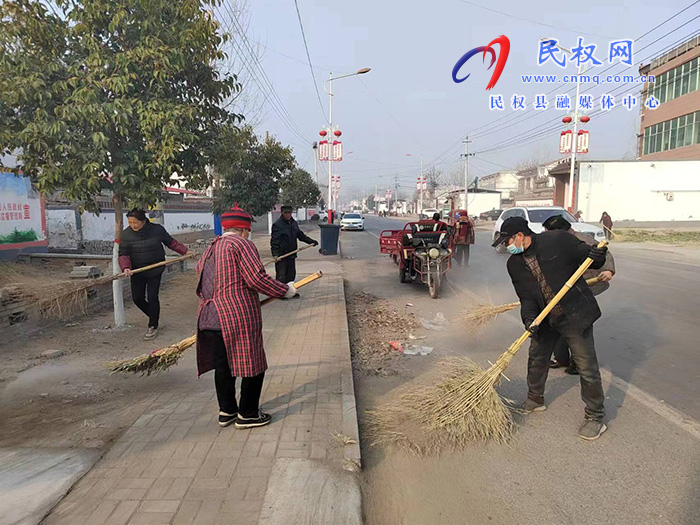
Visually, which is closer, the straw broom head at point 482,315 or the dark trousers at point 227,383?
the dark trousers at point 227,383

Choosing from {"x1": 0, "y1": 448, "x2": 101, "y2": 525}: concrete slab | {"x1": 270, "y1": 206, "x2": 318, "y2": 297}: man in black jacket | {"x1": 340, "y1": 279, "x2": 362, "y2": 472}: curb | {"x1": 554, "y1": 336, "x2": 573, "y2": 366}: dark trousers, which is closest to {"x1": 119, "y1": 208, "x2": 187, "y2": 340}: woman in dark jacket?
{"x1": 270, "y1": 206, "x2": 318, "y2": 297}: man in black jacket

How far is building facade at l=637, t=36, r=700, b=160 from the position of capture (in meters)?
32.4

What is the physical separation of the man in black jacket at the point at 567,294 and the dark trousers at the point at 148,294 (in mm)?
4369

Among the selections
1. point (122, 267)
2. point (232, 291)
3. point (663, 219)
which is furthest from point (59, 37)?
point (663, 219)

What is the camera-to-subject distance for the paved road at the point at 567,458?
2623 millimetres

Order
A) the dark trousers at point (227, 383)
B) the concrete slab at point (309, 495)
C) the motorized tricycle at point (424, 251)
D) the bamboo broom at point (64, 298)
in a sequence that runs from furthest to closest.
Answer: the motorized tricycle at point (424, 251) → the bamboo broom at point (64, 298) → the dark trousers at point (227, 383) → the concrete slab at point (309, 495)

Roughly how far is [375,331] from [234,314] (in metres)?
3.78

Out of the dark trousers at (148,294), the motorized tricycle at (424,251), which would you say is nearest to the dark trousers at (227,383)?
the dark trousers at (148,294)

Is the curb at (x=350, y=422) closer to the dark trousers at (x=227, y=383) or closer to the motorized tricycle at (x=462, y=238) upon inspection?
the dark trousers at (x=227, y=383)

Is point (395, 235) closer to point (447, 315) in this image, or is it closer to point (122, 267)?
point (447, 315)

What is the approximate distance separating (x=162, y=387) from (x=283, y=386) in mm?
1120

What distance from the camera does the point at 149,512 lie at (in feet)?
8.03

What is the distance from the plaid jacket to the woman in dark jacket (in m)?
2.97

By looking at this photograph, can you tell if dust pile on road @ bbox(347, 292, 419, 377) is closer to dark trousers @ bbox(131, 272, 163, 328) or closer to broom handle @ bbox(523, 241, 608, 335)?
broom handle @ bbox(523, 241, 608, 335)
